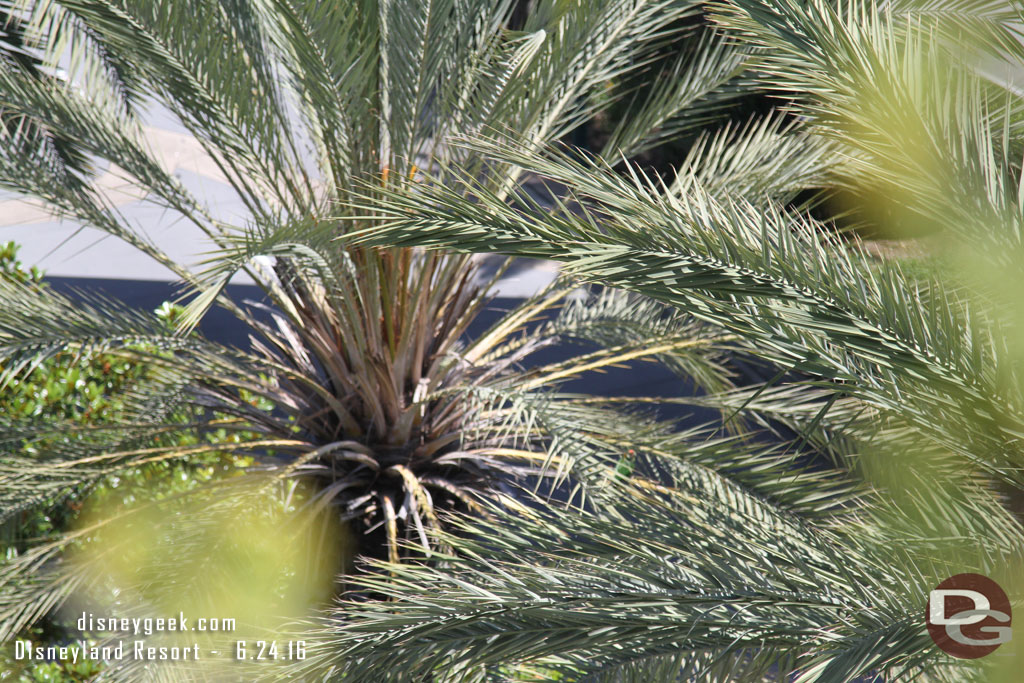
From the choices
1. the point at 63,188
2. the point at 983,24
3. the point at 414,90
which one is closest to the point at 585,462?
the point at 414,90

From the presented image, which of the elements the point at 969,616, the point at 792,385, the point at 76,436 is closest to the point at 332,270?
the point at 76,436

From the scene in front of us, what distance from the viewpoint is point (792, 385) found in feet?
5.54

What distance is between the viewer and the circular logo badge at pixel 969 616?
136 centimetres

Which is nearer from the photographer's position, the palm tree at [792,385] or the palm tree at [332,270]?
the palm tree at [792,385]

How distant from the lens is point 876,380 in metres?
1.73

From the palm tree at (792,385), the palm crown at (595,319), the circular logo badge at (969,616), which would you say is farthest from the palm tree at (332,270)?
the circular logo badge at (969,616)

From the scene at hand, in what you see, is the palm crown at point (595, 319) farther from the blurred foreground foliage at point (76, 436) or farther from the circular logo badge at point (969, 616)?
the blurred foreground foliage at point (76, 436)

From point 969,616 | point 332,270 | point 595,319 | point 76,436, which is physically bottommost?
point 969,616

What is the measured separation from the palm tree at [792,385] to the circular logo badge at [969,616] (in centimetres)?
3

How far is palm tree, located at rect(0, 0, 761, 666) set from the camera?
2547 millimetres

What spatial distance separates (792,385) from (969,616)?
21.0 inches

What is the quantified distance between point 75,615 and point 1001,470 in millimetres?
2999

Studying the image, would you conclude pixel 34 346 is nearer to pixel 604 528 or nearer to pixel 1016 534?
pixel 604 528

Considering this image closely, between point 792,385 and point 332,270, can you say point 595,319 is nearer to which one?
point 332,270
